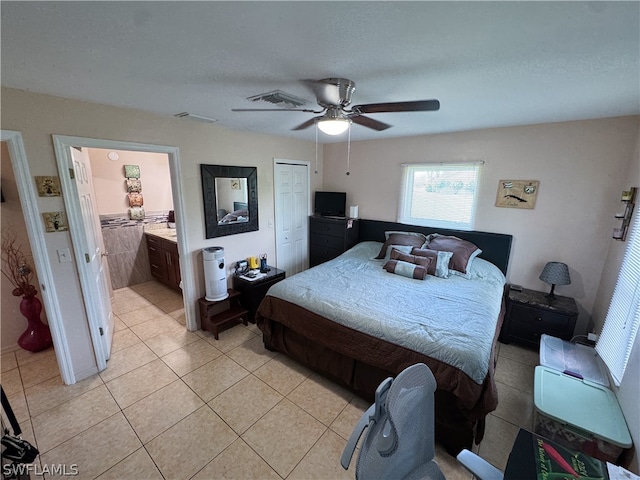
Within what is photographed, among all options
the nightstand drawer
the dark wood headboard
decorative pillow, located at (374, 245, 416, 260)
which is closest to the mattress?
the dark wood headboard

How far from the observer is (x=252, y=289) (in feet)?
10.9

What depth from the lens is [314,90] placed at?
5.94 feet

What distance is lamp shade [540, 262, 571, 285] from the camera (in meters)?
2.73

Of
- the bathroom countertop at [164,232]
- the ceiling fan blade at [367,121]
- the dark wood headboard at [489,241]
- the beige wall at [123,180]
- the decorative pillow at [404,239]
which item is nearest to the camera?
the ceiling fan blade at [367,121]

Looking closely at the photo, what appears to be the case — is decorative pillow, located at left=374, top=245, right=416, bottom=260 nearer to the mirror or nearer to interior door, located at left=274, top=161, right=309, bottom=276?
interior door, located at left=274, top=161, right=309, bottom=276

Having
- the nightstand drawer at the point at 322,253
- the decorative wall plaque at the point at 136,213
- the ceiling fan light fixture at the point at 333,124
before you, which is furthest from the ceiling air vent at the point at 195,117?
the nightstand drawer at the point at 322,253

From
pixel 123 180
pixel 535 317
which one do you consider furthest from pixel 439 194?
pixel 123 180

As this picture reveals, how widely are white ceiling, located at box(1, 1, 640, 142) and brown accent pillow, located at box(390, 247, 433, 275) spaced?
1646 millimetres

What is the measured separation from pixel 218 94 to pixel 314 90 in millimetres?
734

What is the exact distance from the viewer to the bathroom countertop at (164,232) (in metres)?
3.96

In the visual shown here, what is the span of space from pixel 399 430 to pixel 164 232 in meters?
4.43

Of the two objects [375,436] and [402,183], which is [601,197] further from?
[375,436]

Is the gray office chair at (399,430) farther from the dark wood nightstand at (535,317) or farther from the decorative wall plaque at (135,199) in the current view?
the decorative wall plaque at (135,199)

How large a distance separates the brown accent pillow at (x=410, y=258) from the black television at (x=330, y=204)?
1.34 meters
